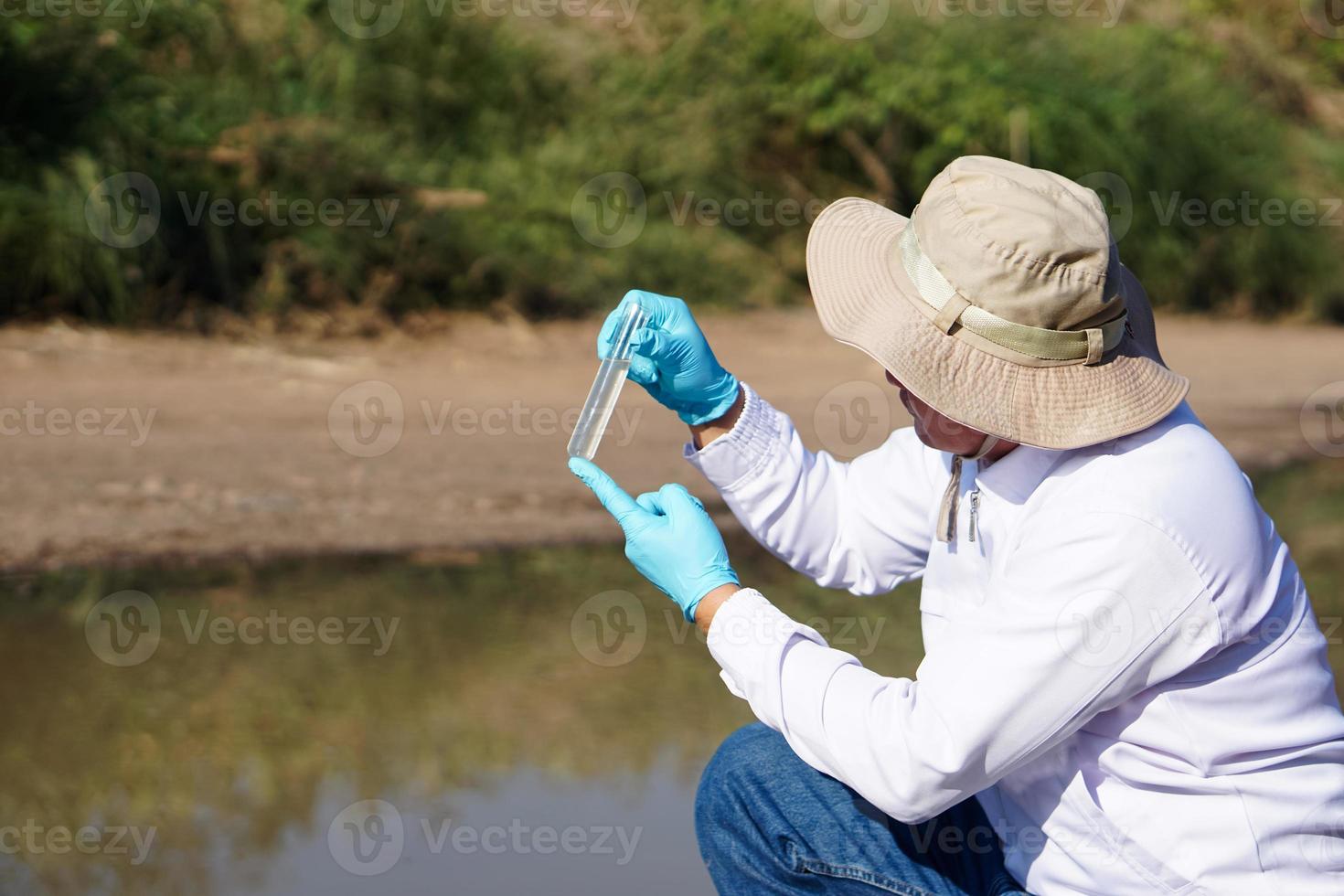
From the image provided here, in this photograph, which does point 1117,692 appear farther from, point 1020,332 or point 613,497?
point 613,497

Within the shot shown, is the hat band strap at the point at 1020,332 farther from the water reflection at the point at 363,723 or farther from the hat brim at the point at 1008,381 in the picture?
the water reflection at the point at 363,723

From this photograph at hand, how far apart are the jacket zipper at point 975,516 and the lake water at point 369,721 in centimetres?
101

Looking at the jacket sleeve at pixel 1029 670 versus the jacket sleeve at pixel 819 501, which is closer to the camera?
the jacket sleeve at pixel 1029 670

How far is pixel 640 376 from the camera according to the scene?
2395 mm

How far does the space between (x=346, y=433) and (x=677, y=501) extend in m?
3.60

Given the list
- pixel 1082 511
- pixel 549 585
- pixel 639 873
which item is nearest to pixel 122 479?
pixel 549 585

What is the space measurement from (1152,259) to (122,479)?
7.19 m

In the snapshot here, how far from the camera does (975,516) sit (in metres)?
1.92

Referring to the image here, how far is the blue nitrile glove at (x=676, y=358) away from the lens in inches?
92.7

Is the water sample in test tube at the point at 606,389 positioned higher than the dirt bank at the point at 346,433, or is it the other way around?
the water sample in test tube at the point at 606,389

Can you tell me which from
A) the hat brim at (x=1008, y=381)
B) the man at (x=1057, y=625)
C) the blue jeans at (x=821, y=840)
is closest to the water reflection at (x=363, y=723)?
the blue jeans at (x=821, y=840)

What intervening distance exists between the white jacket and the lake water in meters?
1.00

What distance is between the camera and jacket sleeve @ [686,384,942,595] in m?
2.29

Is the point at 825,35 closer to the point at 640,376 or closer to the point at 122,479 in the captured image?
the point at 122,479
